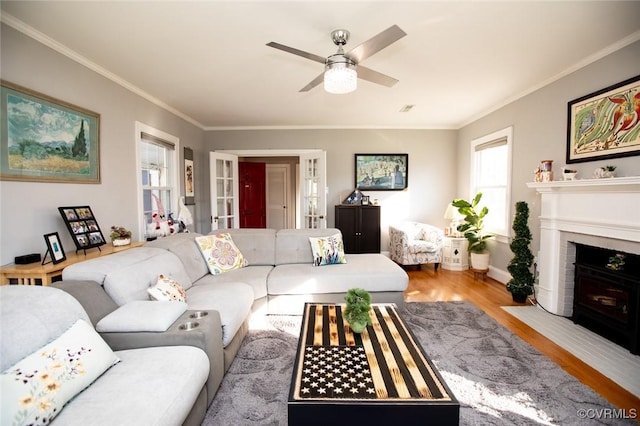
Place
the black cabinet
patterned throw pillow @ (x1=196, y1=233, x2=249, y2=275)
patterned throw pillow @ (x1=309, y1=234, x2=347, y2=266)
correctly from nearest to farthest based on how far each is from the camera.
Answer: patterned throw pillow @ (x1=196, y1=233, x2=249, y2=275) < patterned throw pillow @ (x1=309, y1=234, x2=347, y2=266) < the black cabinet

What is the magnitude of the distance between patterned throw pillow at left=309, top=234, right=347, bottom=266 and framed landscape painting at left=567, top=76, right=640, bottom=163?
264cm

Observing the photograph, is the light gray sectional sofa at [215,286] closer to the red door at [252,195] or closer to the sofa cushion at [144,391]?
the sofa cushion at [144,391]

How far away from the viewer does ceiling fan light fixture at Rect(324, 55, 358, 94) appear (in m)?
2.05

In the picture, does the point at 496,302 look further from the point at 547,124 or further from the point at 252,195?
the point at 252,195

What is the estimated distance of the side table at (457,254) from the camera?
16.6ft

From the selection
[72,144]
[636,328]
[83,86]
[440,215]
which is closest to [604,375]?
[636,328]

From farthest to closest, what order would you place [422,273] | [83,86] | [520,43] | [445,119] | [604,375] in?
[445,119]
[422,273]
[83,86]
[520,43]
[604,375]

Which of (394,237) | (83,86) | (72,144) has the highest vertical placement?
(83,86)

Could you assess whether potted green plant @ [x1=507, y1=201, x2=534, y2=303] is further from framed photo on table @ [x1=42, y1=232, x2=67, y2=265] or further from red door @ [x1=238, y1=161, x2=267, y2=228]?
red door @ [x1=238, y1=161, x2=267, y2=228]

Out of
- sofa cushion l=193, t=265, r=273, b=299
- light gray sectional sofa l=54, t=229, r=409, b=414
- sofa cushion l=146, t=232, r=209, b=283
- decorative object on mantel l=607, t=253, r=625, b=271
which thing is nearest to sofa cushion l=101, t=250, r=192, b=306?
light gray sectional sofa l=54, t=229, r=409, b=414

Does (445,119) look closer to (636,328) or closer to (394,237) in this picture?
(394,237)

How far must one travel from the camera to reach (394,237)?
211 inches

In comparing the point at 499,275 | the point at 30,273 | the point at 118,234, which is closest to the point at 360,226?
the point at 499,275

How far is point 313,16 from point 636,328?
3451 millimetres
